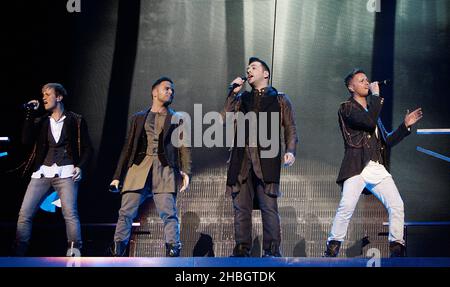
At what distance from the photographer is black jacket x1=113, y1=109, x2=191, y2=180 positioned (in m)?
5.44

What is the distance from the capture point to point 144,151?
18.0 ft

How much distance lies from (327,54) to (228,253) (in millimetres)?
2187

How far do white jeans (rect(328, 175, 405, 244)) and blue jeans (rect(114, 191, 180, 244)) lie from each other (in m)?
1.21

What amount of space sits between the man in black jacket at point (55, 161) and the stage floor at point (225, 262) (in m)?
0.84

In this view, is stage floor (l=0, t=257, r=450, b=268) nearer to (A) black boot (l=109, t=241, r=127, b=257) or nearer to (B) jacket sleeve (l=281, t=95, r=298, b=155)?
(A) black boot (l=109, t=241, r=127, b=257)

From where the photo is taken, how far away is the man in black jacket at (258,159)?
5.02m

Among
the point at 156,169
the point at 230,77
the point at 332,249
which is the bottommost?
the point at 332,249

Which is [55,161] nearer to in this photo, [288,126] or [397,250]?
[288,126]

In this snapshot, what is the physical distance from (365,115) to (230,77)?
190cm

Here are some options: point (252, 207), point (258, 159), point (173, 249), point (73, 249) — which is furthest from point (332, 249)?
point (73, 249)

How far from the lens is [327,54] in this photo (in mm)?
6672

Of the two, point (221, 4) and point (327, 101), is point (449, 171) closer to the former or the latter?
point (327, 101)

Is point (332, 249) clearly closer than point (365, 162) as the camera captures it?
Yes

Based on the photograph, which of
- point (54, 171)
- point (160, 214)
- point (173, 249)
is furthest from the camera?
point (54, 171)
